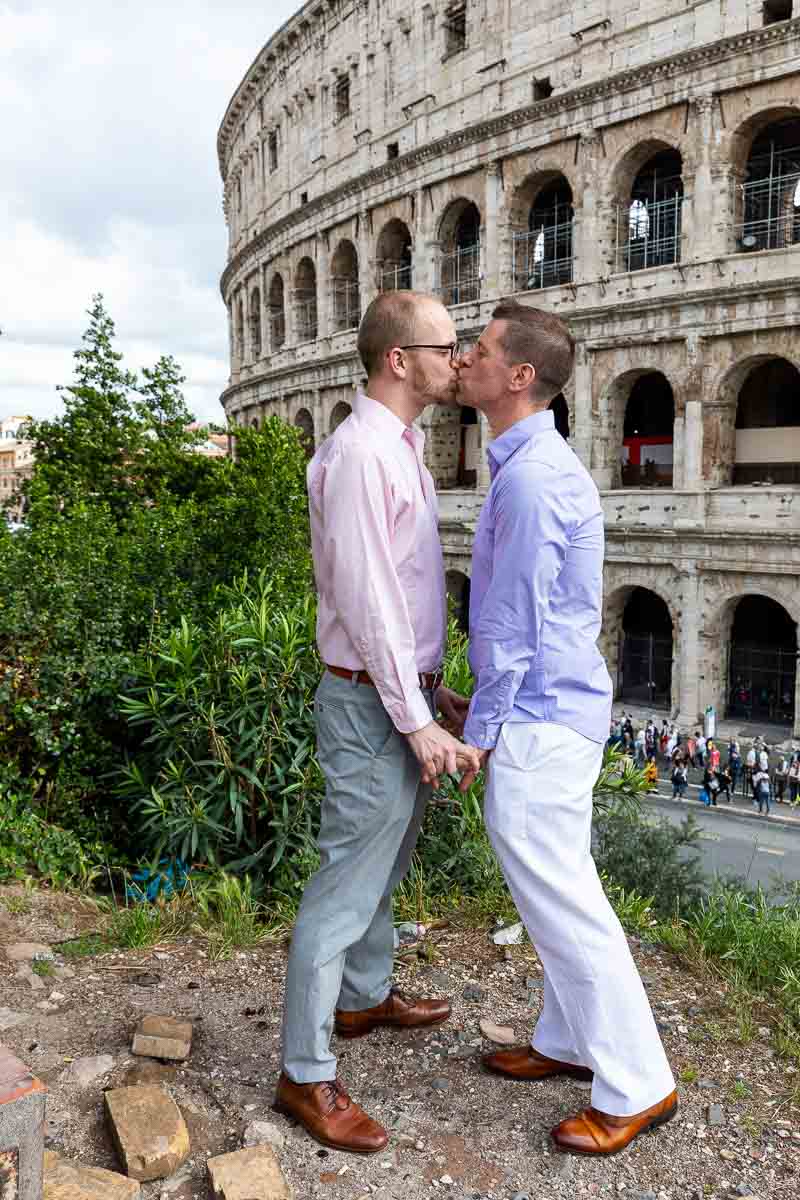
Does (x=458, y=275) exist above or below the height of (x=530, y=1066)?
above

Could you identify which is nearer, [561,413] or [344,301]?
[561,413]

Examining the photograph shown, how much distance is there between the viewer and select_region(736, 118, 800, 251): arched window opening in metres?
19.4

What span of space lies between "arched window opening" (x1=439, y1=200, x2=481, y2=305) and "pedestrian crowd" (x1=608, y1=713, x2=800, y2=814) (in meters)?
11.9

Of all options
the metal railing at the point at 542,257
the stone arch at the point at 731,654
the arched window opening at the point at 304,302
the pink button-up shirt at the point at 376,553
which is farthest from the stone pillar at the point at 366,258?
the pink button-up shirt at the point at 376,553

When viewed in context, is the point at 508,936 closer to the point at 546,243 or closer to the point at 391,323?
the point at 391,323

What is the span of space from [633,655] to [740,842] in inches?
274

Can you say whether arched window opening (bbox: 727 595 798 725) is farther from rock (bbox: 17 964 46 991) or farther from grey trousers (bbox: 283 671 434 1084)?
grey trousers (bbox: 283 671 434 1084)

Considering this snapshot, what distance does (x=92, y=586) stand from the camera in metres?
6.79

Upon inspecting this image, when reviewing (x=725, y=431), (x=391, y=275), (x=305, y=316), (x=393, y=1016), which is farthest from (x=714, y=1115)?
(x=305, y=316)

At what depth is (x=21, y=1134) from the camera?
2.03 m

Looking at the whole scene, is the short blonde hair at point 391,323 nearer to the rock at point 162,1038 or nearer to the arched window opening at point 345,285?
the rock at point 162,1038

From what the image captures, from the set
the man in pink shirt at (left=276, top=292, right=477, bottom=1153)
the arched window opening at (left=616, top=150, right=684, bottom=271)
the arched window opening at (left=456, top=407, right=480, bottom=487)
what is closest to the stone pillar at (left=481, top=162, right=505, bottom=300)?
the arched window opening at (left=616, top=150, right=684, bottom=271)

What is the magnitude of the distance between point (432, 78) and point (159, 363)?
10.4 metres

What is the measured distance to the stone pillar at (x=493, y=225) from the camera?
22969 mm
